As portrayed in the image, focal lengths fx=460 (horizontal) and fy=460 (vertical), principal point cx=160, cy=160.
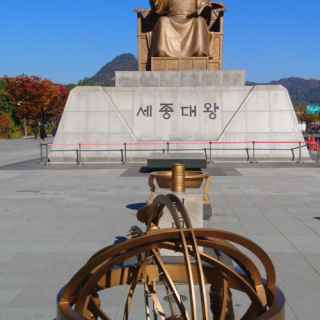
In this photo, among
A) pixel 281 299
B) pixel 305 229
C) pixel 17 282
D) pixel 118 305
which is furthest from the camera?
pixel 305 229

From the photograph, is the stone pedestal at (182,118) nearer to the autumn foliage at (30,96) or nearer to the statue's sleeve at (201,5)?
the statue's sleeve at (201,5)

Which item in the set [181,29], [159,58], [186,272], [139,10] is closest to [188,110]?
[159,58]

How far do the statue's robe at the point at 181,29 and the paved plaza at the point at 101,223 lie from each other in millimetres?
5076

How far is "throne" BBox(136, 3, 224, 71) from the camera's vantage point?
15.6 metres

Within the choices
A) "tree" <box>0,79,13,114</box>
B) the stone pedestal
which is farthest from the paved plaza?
"tree" <box>0,79,13,114</box>

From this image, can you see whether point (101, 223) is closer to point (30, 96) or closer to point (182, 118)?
point (182, 118)

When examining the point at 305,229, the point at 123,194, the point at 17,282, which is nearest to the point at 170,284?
the point at 17,282

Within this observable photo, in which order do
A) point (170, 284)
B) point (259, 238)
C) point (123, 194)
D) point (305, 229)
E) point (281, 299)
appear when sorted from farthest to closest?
point (123, 194), point (305, 229), point (259, 238), point (281, 299), point (170, 284)

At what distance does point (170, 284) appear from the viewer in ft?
5.73

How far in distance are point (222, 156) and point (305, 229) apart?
945cm

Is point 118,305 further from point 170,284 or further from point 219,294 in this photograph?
point 170,284

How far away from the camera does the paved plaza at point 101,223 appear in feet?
12.6

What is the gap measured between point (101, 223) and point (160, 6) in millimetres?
11047

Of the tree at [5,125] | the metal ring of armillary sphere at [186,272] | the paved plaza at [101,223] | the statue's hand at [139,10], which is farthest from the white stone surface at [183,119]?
the tree at [5,125]
